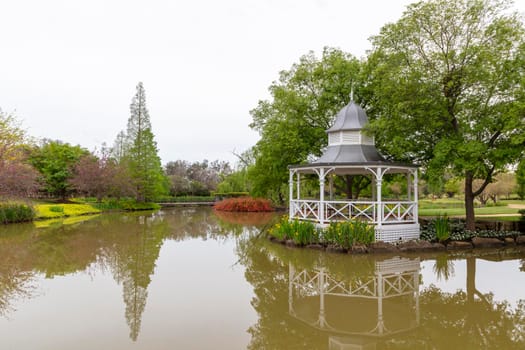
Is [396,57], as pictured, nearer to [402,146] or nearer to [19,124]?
[402,146]

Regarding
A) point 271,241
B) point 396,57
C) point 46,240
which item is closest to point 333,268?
point 271,241

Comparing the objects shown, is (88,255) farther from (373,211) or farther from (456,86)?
(456,86)

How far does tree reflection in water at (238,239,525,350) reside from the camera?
4.83 m

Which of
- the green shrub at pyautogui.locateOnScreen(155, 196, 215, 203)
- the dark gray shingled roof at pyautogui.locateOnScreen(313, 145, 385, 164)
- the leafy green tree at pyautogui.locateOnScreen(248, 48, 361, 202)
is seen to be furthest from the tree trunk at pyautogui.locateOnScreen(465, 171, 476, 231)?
the green shrub at pyautogui.locateOnScreen(155, 196, 215, 203)

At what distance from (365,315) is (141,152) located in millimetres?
31996

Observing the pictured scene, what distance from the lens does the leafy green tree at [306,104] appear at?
54.4 feet

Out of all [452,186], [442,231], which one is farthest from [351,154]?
[452,186]

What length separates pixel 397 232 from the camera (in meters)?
12.3

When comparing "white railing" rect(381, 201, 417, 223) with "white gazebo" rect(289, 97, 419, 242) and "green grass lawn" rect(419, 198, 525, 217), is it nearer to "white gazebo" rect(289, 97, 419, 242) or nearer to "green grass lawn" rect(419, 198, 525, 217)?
"white gazebo" rect(289, 97, 419, 242)

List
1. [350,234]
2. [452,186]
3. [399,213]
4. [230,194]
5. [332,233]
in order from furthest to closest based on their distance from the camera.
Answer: [230,194] < [452,186] < [399,213] < [332,233] < [350,234]

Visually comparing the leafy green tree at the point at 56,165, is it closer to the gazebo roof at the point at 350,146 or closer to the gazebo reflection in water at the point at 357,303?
the gazebo roof at the point at 350,146

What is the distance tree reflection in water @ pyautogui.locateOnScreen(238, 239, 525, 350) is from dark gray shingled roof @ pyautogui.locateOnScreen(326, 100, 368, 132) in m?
6.39

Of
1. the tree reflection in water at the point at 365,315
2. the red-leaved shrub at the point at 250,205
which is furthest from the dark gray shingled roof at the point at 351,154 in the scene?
the red-leaved shrub at the point at 250,205

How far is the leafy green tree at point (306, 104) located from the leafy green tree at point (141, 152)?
747 inches
